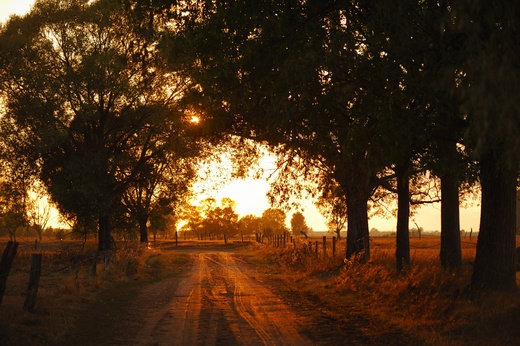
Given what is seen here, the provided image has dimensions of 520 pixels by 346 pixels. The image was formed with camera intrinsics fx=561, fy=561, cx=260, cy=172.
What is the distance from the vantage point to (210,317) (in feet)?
44.8

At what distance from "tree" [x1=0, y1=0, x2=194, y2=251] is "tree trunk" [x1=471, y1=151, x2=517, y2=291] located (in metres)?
19.1

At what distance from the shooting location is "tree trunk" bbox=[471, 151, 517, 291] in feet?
42.5

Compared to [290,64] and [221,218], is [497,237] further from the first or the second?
[221,218]

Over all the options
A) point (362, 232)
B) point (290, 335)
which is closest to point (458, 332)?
point (290, 335)

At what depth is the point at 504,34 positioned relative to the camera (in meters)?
7.45

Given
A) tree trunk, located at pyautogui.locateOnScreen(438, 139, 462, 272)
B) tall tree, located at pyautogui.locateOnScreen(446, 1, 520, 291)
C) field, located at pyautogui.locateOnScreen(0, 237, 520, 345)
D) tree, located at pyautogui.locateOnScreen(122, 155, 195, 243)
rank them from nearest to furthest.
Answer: tall tree, located at pyautogui.locateOnScreen(446, 1, 520, 291) → field, located at pyautogui.locateOnScreen(0, 237, 520, 345) → tree trunk, located at pyautogui.locateOnScreen(438, 139, 462, 272) → tree, located at pyautogui.locateOnScreen(122, 155, 195, 243)

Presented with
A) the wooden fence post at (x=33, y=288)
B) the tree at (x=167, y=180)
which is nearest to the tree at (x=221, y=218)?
the tree at (x=167, y=180)

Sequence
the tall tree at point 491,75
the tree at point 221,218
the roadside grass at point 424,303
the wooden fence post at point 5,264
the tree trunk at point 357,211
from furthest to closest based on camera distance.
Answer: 1. the tree at point 221,218
2. the tree trunk at point 357,211
3. the wooden fence post at point 5,264
4. the roadside grass at point 424,303
5. the tall tree at point 491,75

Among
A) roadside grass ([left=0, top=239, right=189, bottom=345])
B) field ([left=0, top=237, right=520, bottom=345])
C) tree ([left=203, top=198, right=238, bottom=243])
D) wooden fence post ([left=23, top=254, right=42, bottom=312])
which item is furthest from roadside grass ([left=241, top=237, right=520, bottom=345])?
tree ([left=203, top=198, right=238, bottom=243])

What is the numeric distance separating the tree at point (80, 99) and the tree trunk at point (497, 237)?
1915 cm

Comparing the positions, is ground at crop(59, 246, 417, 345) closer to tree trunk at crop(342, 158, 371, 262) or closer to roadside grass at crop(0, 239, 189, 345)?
roadside grass at crop(0, 239, 189, 345)

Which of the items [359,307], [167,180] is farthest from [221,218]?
[359,307]

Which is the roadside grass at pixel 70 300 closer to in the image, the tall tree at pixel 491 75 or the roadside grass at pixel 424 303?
the roadside grass at pixel 424 303

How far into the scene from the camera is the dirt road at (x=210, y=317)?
10984 millimetres
